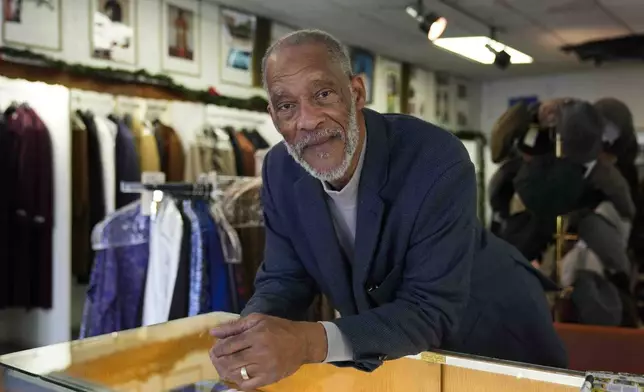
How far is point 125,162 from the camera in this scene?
3.91 meters

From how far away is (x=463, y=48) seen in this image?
267 inches

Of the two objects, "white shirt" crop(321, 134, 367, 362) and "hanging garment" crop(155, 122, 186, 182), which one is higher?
"hanging garment" crop(155, 122, 186, 182)

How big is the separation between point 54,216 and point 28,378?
243 centimetres

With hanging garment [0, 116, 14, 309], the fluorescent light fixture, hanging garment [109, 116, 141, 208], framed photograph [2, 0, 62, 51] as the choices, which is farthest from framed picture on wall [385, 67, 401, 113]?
hanging garment [0, 116, 14, 309]

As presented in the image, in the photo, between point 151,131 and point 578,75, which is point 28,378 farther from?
point 578,75

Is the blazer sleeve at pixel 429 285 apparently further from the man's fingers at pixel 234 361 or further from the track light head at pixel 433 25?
the track light head at pixel 433 25

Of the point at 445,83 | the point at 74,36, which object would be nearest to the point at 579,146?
the point at 74,36

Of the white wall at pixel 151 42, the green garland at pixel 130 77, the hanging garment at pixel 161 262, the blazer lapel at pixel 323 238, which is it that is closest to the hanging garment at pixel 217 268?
the hanging garment at pixel 161 262

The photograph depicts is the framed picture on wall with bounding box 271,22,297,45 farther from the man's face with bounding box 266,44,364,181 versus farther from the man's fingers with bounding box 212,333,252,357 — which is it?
the man's fingers with bounding box 212,333,252,357

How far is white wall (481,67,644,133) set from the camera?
25.3 feet

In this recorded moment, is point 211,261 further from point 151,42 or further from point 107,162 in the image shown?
point 151,42

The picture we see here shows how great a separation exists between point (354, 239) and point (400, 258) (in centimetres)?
10

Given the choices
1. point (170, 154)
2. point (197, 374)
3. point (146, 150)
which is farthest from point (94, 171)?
point (197, 374)

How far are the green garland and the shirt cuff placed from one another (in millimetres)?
2217
